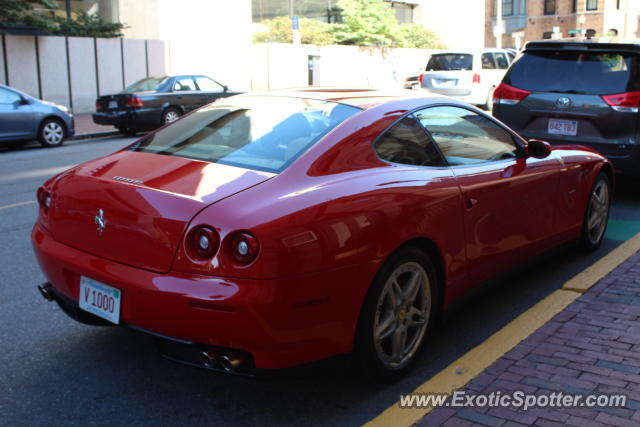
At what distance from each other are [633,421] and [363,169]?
1720 mm

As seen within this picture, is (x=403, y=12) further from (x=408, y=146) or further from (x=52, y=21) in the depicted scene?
(x=408, y=146)

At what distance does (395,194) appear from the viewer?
3.69 metres

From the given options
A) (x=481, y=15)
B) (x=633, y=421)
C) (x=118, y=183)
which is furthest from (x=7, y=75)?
(x=481, y=15)

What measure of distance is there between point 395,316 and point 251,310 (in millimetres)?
934

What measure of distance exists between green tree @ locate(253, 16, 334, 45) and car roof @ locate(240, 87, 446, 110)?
101 ft

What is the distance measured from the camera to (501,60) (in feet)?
73.3

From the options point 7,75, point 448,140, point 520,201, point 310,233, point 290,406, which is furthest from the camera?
point 7,75

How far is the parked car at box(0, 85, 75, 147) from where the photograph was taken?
1458cm

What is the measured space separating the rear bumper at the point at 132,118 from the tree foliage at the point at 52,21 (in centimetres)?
534

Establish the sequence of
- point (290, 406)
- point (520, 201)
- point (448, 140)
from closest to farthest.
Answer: point (290, 406) → point (448, 140) → point (520, 201)

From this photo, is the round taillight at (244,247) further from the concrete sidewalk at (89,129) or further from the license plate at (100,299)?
the concrete sidewalk at (89,129)

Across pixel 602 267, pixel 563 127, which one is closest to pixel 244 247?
pixel 602 267

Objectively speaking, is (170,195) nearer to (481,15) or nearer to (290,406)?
(290,406)

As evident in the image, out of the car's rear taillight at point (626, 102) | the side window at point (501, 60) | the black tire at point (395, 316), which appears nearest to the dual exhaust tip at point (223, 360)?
the black tire at point (395, 316)
